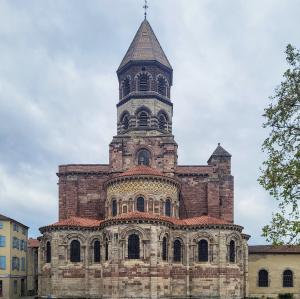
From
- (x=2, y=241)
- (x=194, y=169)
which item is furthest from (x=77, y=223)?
(x=194, y=169)

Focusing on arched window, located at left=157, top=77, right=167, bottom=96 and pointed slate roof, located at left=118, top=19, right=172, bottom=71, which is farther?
pointed slate roof, located at left=118, top=19, right=172, bottom=71

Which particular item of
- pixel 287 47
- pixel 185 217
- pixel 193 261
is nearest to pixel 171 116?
pixel 185 217

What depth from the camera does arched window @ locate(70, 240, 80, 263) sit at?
47.5 meters

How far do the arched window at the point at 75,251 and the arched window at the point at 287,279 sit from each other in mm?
24913

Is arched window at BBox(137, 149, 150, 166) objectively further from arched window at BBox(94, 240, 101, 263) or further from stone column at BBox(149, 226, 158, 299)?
stone column at BBox(149, 226, 158, 299)

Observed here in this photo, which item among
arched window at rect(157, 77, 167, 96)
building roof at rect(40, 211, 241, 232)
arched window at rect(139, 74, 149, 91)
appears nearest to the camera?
building roof at rect(40, 211, 241, 232)

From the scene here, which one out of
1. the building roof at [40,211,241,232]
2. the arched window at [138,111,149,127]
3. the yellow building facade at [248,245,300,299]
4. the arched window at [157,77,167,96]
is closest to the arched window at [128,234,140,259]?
the building roof at [40,211,241,232]

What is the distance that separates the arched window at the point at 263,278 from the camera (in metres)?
56.2

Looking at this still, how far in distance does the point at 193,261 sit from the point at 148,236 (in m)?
6.23

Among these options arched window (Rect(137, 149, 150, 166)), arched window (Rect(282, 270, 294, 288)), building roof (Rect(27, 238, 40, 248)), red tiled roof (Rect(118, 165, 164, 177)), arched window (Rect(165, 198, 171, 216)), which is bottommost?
arched window (Rect(282, 270, 294, 288))

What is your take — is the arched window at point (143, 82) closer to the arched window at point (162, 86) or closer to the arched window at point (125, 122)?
the arched window at point (162, 86)

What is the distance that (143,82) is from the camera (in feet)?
190

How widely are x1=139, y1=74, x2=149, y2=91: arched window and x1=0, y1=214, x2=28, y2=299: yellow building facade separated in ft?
74.1

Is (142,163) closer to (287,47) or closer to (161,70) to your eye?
(161,70)
